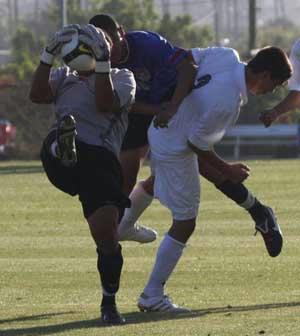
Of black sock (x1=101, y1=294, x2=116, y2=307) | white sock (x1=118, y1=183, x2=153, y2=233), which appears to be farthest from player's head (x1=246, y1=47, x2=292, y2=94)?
white sock (x1=118, y1=183, x2=153, y2=233)

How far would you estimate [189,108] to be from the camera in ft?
34.5

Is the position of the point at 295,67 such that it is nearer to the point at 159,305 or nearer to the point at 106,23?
the point at 106,23

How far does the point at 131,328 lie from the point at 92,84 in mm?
1636

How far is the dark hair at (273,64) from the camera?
10.2m

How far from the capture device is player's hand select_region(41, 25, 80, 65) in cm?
975

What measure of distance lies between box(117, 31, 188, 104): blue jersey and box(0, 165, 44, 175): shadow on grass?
61.3ft

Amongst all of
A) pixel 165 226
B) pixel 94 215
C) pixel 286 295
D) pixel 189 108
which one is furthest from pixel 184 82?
pixel 165 226

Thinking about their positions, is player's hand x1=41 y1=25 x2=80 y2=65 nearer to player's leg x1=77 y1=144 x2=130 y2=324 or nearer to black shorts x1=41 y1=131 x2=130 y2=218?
black shorts x1=41 y1=131 x2=130 y2=218

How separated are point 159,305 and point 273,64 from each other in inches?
72.6

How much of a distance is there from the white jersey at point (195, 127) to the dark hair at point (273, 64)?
120 millimetres

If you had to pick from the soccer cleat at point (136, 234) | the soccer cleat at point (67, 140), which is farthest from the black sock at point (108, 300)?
the soccer cleat at point (136, 234)

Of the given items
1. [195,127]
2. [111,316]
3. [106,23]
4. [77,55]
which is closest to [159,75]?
[106,23]

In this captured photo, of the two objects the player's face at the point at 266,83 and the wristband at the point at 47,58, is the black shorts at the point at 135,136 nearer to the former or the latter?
the player's face at the point at 266,83

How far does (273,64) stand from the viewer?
402 inches
